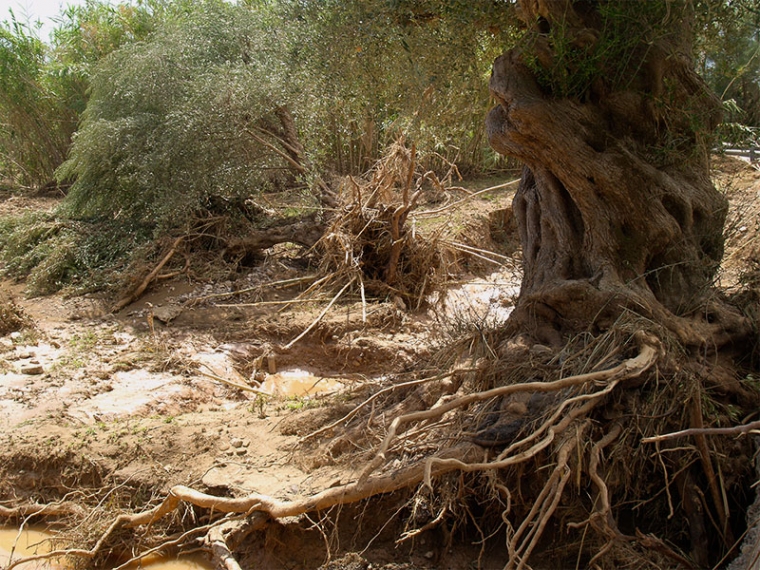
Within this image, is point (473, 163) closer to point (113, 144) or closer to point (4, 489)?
point (113, 144)

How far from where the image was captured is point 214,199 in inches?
376

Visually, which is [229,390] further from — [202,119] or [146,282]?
[202,119]

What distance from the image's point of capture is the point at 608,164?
4355mm

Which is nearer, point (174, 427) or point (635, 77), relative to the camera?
point (635, 77)

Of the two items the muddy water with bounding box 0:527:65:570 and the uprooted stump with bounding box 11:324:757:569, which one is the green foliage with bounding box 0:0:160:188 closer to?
the muddy water with bounding box 0:527:65:570

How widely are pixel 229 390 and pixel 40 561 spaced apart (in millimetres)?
2434

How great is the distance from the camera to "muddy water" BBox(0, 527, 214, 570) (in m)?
4.35

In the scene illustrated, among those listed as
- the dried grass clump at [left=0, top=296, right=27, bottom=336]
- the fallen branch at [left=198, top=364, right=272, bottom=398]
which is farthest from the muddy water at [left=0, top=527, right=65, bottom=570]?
the dried grass clump at [left=0, top=296, right=27, bottom=336]

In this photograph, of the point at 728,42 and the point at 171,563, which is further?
the point at 728,42

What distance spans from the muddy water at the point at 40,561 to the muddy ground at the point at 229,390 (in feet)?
0.62

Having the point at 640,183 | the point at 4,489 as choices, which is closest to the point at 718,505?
the point at 640,183

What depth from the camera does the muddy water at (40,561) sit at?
4.35 metres

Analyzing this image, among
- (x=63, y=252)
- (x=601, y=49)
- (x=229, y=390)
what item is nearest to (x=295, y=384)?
(x=229, y=390)

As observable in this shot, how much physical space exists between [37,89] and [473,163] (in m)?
8.36
